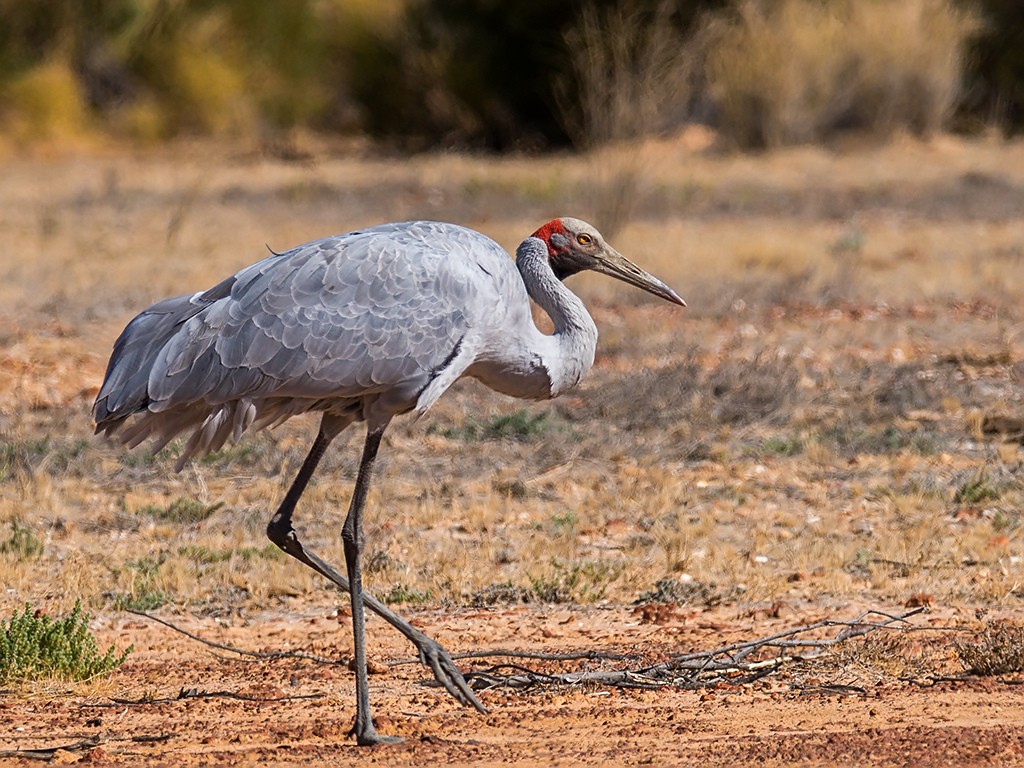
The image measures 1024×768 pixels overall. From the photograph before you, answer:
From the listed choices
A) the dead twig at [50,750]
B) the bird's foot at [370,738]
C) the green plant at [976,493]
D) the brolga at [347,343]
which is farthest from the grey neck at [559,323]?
the green plant at [976,493]

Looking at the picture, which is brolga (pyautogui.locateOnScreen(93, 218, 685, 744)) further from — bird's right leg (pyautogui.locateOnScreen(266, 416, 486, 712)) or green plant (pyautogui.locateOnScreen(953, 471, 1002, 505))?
green plant (pyautogui.locateOnScreen(953, 471, 1002, 505))

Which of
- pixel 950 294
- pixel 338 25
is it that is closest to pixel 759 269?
pixel 950 294

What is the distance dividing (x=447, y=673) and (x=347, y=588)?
687 millimetres

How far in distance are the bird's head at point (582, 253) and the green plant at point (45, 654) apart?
201 cm

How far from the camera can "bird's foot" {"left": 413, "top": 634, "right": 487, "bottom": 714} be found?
4.91 meters

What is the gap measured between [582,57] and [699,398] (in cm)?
1215

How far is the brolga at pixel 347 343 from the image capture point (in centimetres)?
495

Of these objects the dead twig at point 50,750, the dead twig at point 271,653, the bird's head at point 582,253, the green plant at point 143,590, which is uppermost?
the bird's head at point 582,253

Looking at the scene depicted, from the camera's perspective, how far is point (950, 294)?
39.3ft

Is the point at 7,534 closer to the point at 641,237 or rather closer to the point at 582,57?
the point at 641,237

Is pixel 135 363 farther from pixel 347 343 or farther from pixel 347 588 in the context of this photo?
pixel 347 588

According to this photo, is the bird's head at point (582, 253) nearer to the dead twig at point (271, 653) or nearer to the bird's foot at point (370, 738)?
the dead twig at point (271, 653)

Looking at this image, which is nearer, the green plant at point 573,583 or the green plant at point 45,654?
the green plant at point 45,654

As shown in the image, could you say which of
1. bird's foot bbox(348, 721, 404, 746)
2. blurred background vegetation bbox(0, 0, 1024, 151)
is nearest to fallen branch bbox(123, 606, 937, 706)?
bird's foot bbox(348, 721, 404, 746)
